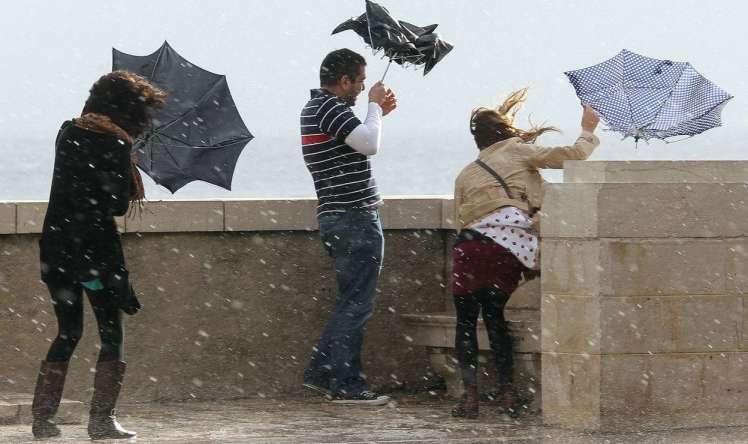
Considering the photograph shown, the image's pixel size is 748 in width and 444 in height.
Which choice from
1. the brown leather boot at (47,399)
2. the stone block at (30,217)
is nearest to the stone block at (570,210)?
the brown leather boot at (47,399)

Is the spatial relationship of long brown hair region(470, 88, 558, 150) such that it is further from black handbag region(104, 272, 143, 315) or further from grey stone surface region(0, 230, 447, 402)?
black handbag region(104, 272, 143, 315)

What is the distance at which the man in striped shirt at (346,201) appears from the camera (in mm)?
9016

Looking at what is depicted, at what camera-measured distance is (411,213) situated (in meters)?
10.2

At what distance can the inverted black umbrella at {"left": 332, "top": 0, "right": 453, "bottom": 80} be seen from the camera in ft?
30.4

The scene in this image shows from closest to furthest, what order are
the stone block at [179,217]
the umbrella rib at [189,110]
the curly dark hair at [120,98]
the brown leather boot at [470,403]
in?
the curly dark hair at [120,98] < the brown leather boot at [470,403] < the stone block at [179,217] < the umbrella rib at [189,110]

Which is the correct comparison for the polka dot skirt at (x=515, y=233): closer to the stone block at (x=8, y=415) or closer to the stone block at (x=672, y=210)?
the stone block at (x=672, y=210)

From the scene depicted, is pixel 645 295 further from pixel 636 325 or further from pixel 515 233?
pixel 515 233

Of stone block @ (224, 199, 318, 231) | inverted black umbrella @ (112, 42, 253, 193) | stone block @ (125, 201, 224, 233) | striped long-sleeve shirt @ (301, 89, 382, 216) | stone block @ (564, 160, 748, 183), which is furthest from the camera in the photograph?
inverted black umbrella @ (112, 42, 253, 193)

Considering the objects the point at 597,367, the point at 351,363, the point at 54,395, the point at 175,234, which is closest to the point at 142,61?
the point at 175,234

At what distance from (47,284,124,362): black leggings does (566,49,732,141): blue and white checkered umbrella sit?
3111 mm

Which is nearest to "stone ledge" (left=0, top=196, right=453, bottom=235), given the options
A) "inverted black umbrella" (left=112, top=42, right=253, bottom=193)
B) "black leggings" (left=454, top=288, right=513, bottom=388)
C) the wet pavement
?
"inverted black umbrella" (left=112, top=42, right=253, bottom=193)

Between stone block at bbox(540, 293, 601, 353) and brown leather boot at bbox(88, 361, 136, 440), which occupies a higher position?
stone block at bbox(540, 293, 601, 353)

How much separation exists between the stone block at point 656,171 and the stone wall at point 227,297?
7.47 feet

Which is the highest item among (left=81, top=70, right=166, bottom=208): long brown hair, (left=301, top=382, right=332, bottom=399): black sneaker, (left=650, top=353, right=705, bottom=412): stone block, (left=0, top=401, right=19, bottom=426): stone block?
(left=81, top=70, right=166, bottom=208): long brown hair
